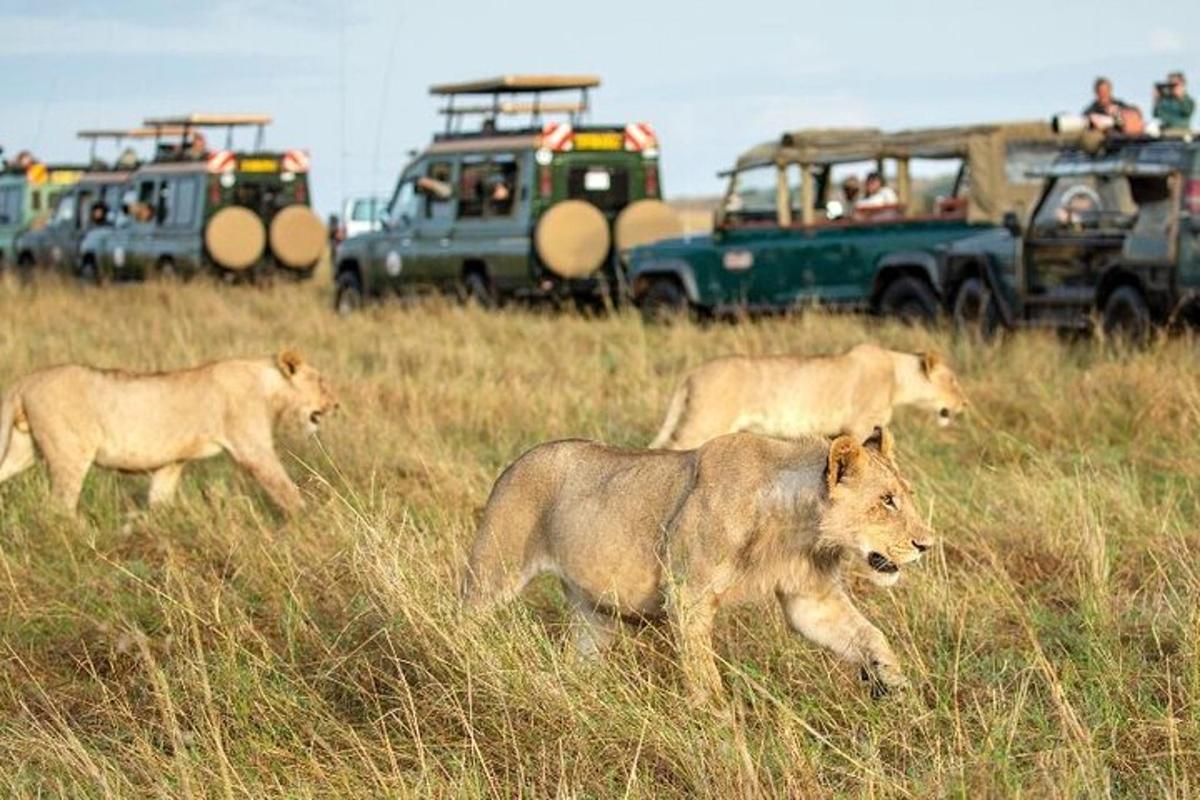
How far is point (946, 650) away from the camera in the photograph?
241 inches

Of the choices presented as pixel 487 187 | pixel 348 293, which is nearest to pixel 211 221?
pixel 348 293

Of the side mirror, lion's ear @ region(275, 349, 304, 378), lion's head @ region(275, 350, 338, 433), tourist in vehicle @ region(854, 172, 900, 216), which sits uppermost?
tourist in vehicle @ region(854, 172, 900, 216)

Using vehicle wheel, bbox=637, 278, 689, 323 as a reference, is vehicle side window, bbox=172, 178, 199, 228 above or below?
above

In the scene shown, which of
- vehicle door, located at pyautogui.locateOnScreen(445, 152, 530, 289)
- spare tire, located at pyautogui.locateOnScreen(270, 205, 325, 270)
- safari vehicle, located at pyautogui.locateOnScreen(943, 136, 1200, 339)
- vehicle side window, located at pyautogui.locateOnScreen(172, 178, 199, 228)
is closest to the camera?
safari vehicle, located at pyautogui.locateOnScreen(943, 136, 1200, 339)

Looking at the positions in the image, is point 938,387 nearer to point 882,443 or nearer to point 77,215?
point 882,443

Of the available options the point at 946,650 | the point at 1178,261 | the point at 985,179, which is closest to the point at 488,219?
the point at 985,179

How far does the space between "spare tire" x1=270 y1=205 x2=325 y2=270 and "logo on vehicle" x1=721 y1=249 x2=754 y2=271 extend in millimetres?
8463

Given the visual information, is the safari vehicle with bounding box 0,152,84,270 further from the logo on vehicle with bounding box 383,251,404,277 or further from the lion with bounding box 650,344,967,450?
the lion with bounding box 650,344,967,450

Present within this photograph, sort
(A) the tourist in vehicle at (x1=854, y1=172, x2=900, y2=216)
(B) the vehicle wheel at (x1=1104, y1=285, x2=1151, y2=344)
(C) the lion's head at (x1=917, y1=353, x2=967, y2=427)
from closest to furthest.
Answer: (C) the lion's head at (x1=917, y1=353, x2=967, y2=427) → (B) the vehicle wheel at (x1=1104, y1=285, x2=1151, y2=344) → (A) the tourist in vehicle at (x1=854, y1=172, x2=900, y2=216)

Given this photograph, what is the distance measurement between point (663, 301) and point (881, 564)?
13.4 m

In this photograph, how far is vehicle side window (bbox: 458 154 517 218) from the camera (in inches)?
802

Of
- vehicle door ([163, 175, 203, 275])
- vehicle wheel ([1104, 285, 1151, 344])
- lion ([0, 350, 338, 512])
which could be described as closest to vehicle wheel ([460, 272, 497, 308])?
vehicle door ([163, 175, 203, 275])

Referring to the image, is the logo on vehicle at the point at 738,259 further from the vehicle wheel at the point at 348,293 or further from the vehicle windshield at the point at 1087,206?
the vehicle wheel at the point at 348,293

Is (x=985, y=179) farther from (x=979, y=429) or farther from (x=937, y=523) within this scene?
(x=937, y=523)
